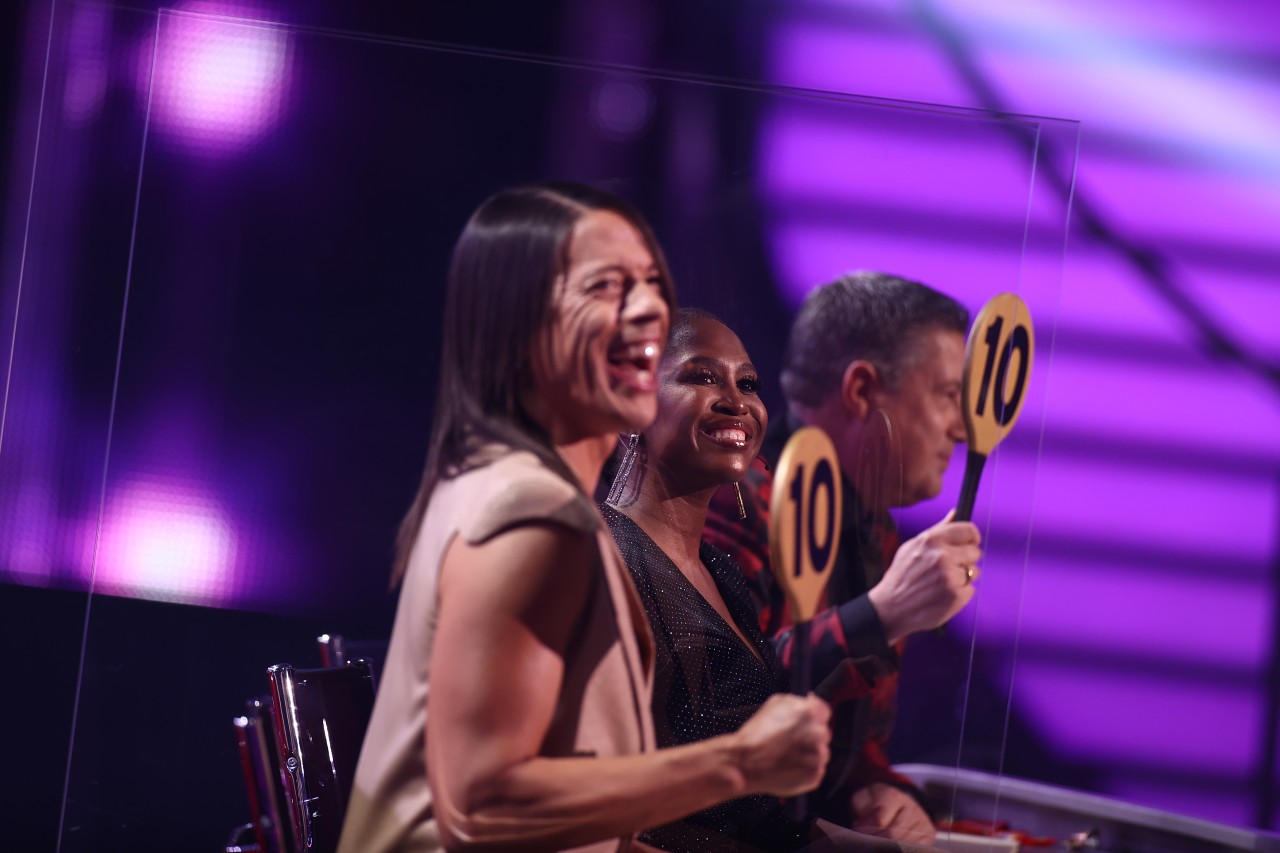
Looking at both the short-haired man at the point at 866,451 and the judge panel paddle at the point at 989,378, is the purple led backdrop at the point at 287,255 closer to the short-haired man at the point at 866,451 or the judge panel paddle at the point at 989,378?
the short-haired man at the point at 866,451

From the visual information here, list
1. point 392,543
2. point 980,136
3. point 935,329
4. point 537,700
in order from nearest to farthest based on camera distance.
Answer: point 537,700, point 935,329, point 980,136, point 392,543

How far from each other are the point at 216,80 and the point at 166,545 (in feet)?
2.79

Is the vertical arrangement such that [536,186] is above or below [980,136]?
below

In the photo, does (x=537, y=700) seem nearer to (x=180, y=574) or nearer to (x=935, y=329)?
(x=935, y=329)

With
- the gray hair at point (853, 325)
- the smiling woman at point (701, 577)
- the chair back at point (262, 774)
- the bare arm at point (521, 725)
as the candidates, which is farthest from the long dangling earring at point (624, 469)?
the bare arm at point (521, 725)

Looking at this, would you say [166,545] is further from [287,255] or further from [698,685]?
[698,685]

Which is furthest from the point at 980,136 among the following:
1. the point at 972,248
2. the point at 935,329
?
the point at 935,329

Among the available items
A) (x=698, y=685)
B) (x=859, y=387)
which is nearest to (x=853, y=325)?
(x=859, y=387)

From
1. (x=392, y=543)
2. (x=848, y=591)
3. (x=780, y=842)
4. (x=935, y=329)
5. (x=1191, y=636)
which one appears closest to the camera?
(x=780, y=842)

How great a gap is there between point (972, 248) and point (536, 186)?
1247mm

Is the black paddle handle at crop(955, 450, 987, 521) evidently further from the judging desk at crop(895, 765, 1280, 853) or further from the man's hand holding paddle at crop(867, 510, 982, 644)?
the judging desk at crop(895, 765, 1280, 853)

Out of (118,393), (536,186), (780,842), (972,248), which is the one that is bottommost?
(780,842)

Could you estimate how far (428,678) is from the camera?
48.4 inches

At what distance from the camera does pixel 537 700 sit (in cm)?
117
